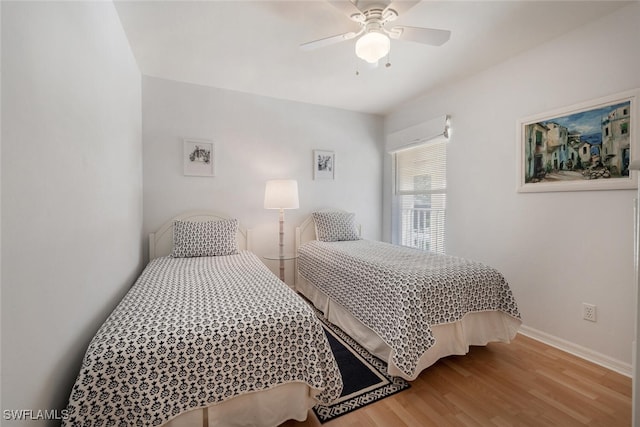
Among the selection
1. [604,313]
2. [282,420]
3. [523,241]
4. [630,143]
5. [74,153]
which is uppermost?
[630,143]

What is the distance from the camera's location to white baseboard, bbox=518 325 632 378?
1.80 metres

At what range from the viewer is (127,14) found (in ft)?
6.03

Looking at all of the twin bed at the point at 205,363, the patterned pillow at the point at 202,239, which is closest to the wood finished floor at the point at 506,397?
the twin bed at the point at 205,363

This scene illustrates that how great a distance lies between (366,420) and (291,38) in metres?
2.58

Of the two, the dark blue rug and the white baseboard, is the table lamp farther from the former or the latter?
the white baseboard

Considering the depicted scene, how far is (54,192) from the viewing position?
0.98 metres

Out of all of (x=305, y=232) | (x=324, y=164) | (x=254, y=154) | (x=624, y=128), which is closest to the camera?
(x=624, y=128)

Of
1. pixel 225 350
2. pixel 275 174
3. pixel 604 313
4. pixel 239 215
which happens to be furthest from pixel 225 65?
pixel 604 313

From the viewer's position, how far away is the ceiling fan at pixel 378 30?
159 cm

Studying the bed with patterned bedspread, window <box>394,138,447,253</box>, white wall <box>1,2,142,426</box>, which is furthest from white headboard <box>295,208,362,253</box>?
white wall <box>1,2,142,426</box>

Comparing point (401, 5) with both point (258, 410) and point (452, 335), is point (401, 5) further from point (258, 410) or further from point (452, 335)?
point (258, 410)

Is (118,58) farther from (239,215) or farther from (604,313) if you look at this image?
(604,313)

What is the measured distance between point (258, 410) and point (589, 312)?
7.83 ft

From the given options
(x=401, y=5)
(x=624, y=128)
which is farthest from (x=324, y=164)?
(x=624, y=128)
